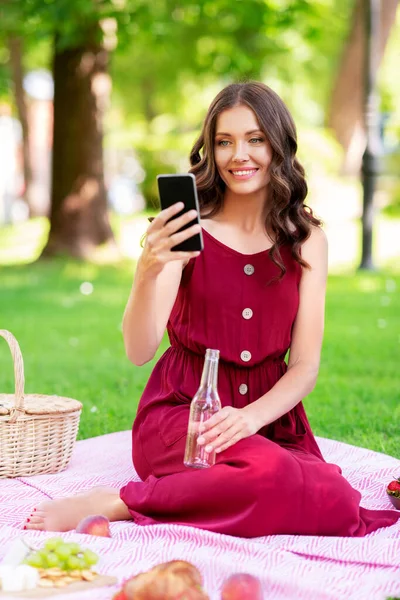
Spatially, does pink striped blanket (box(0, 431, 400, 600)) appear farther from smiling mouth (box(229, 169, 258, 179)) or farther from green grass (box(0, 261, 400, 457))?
green grass (box(0, 261, 400, 457))

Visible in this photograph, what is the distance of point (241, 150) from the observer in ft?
12.8

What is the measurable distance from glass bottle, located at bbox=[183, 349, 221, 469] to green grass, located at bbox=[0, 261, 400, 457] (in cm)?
178

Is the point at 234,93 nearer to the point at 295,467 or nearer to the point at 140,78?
the point at 295,467

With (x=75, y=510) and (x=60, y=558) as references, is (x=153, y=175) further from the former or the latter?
(x=60, y=558)

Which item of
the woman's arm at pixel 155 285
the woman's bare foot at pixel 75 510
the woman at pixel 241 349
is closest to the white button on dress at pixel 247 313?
the woman at pixel 241 349

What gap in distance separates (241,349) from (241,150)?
0.80 m

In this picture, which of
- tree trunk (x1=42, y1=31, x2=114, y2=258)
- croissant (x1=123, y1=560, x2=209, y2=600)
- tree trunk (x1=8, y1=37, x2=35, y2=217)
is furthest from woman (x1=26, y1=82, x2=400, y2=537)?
tree trunk (x1=8, y1=37, x2=35, y2=217)

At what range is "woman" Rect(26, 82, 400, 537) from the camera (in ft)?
11.6

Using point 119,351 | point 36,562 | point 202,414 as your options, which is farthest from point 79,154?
point 36,562

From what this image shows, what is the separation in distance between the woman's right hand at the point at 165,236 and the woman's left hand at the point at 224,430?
60cm

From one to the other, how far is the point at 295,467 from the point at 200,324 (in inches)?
30.1

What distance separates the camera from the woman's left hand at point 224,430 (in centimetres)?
357

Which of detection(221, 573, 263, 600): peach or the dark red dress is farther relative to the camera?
the dark red dress

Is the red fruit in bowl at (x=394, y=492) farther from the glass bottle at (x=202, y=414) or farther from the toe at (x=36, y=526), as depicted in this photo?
the toe at (x=36, y=526)
